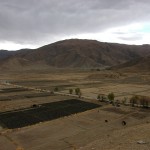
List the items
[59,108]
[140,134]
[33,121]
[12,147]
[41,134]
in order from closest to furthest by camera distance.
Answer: [140,134] → [12,147] → [41,134] → [33,121] → [59,108]

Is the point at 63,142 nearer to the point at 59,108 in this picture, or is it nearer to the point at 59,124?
the point at 59,124

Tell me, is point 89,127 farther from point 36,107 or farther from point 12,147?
point 36,107

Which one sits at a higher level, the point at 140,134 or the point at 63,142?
the point at 140,134

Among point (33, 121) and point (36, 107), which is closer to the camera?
point (33, 121)

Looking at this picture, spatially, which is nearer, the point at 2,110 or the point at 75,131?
the point at 75,131

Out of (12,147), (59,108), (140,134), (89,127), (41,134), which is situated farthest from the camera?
(59,108)

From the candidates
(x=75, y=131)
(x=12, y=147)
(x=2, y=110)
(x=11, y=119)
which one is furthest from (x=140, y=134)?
(x=2, y=110)

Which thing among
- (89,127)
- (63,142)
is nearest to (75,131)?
(89,127)

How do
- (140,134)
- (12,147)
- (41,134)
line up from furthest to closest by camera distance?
(41,134) < (12,147) < (140,134)

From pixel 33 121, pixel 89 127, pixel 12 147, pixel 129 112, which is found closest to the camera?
pixel 12 147
